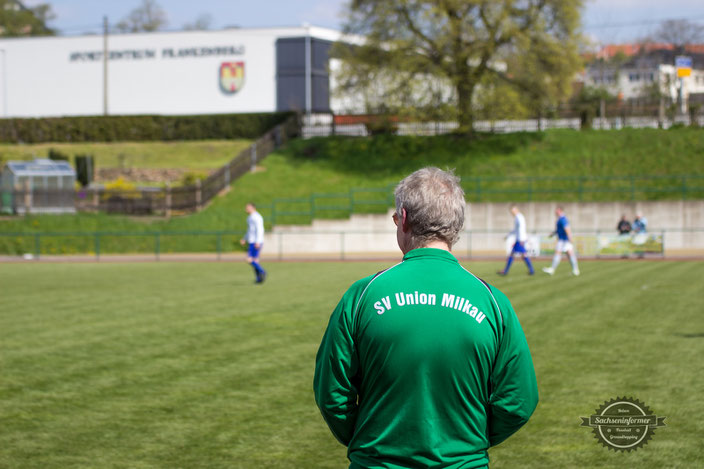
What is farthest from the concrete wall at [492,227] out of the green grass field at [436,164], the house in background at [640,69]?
the house in background at [640,69]

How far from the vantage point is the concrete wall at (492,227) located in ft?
111

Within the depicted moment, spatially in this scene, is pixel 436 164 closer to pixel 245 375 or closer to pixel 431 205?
pixel 245 375

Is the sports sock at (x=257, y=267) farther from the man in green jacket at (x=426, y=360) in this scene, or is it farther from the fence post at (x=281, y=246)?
the man in green jacket at (x=426, y=360)

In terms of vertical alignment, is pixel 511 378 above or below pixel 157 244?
above

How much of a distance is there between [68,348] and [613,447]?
298 inches

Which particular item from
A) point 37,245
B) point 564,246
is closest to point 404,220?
point 564,246

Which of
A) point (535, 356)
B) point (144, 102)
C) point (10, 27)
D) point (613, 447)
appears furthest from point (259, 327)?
point (10, 27)

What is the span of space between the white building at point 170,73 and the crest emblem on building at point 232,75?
0.08 metres

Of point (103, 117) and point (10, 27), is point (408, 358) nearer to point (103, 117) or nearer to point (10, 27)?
point (103, 117)

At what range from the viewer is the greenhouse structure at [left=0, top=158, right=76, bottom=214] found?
38.7m

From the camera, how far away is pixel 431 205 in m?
3.00

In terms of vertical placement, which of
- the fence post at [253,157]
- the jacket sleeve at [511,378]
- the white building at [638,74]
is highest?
the white building at [638,74]

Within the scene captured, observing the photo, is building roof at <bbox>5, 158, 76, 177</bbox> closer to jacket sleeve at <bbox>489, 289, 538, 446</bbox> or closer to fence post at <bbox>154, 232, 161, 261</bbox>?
fence post at <bbox>154, 232, 161, 261</bbox>

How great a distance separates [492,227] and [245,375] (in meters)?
28.3
